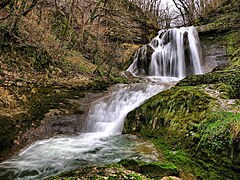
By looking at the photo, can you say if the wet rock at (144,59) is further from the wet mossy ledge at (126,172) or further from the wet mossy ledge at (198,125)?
the wet mossy ledge at (126,172)

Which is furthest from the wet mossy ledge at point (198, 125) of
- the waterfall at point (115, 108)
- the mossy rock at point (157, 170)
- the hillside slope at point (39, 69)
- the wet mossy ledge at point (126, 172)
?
the hillside slope at point (39, 69)

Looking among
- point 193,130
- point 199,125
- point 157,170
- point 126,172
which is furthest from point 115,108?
point 126,172

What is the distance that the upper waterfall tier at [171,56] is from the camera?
13219mm

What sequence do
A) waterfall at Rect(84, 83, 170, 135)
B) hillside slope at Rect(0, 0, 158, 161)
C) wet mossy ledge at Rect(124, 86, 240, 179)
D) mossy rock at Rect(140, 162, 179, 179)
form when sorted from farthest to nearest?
waterfall at Rect(84, 83, 170, 135), hillside slope at Rect(0, 0, 158, 161), wet mossy ledge at Rect(124, 86, 240, 179), mossy rock at Rect(140, 162, 179, 179)

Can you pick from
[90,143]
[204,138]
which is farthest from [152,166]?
[90,143]

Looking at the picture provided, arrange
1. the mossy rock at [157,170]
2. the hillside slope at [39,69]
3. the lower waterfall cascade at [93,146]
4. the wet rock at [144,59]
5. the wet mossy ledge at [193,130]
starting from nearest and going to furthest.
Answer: the mossy rock at [157,170], the wet mossy ledge at [193,130], the lower waterfall cascade at [93,146], the hillside slope at [39,69], the wet rock at [144,59]

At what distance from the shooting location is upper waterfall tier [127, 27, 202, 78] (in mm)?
13219

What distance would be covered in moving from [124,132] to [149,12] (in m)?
20.4

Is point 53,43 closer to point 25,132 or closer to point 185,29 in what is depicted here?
point 25,132

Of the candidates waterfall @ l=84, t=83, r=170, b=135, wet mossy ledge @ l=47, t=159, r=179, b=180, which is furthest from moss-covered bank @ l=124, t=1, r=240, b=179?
waterfall @ l=84, t=83, r=170, b=135

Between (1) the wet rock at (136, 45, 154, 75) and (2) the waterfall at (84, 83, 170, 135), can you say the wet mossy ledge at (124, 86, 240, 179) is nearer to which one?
(2) the waterfall at (84, 83, 170, 135)

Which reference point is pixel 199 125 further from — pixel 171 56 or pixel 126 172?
pixel 171 56

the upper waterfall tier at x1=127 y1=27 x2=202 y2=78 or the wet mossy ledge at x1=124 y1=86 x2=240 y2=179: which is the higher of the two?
the upper waterfall tier at x1=127 y1=27 x2=202 y2=78

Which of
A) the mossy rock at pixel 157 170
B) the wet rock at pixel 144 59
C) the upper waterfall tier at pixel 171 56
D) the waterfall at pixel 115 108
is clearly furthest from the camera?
the wet rock at pixel 144 59
